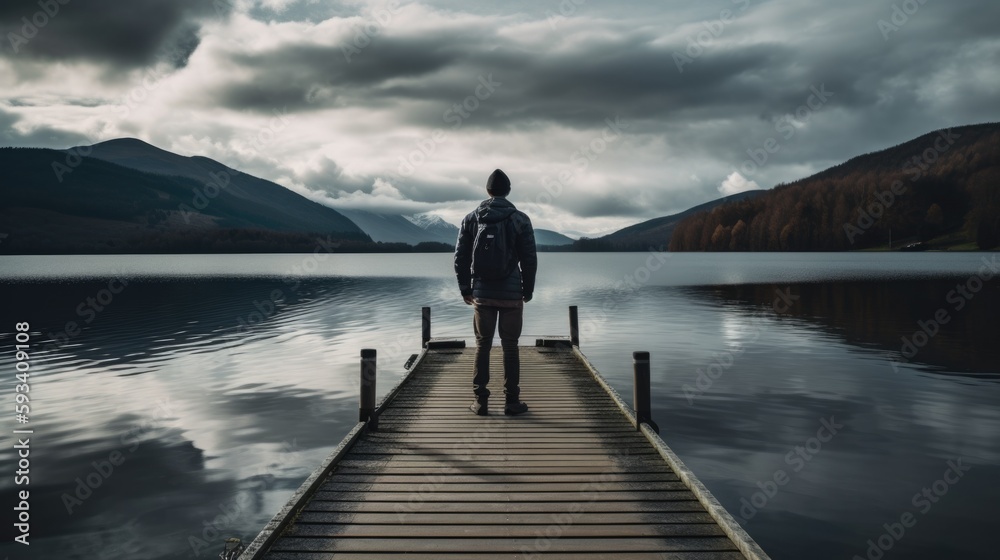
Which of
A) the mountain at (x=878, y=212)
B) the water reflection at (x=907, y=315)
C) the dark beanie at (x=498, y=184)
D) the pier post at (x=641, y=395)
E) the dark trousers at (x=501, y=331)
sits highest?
the mountain at (x=878, y=212)

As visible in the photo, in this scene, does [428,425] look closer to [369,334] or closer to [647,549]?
[647,549]

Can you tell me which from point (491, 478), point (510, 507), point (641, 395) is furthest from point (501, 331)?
point (510, 507)

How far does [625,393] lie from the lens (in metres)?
16.6

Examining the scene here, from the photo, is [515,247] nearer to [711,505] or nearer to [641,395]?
[641,395]

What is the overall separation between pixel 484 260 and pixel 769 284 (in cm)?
5847

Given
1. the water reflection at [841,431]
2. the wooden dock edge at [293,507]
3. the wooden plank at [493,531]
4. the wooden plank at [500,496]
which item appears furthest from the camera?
the water reflection at [841,431]

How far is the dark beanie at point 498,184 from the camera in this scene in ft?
29.7

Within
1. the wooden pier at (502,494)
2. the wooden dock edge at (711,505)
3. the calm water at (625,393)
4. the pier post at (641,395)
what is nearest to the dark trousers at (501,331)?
the wooden pier at (502,494)

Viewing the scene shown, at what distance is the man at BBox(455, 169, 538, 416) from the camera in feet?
29.0

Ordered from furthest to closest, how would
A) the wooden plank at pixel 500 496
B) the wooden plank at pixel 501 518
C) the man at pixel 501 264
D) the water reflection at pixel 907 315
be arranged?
the water reflection at pixel 907 315
the man at pixel 501 264
the wooden plank at pixel 500 496
the wooden plank at pixel 501 518

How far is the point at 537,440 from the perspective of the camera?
8414 mm

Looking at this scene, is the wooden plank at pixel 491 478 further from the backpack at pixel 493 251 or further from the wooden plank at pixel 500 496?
the backpack at pixel 493 251

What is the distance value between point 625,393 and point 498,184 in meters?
9.61

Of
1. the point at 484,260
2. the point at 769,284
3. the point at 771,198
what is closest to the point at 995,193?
the point at 771,198
